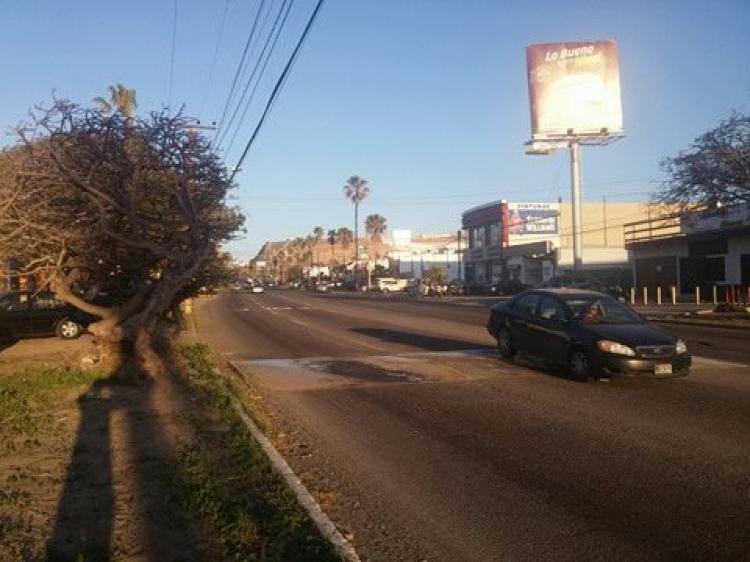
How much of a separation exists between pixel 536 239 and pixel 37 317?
213 ft

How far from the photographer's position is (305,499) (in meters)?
6.21

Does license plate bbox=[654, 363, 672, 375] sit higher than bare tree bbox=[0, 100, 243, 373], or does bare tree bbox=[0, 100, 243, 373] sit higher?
bare tree bbox=[0, 100, 243, 373]

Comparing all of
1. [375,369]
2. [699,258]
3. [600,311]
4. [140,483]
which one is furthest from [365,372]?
[699,258]

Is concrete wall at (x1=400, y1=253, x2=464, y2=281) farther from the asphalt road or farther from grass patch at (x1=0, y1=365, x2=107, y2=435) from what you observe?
grass patch at (x1=0, y1=365, x2=107, y2=435)

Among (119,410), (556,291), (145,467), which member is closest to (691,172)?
(556,291)

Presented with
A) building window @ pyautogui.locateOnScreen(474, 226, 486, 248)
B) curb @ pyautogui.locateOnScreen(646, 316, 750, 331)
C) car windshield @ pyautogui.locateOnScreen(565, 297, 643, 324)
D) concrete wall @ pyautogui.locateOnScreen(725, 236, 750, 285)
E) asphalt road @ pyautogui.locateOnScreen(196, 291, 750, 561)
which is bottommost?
curb @ pyautogui.locateOnScreen(646, 316, 750, 331)

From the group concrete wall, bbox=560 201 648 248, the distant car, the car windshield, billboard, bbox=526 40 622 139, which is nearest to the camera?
the car windshield

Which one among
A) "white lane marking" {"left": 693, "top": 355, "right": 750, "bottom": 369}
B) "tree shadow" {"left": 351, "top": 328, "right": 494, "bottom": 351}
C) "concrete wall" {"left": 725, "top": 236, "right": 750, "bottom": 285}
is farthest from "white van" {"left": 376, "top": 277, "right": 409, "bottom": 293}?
"white lane marking" {"left": 693, "top": 355, "right": 750, "bottom": 369}

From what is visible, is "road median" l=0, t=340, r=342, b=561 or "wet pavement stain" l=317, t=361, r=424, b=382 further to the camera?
"wet pavement stain" l=317, t=361, r=424, b=382

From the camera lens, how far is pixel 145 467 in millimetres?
7410

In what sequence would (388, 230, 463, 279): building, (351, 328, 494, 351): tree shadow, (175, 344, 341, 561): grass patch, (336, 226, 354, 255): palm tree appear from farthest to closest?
(336, 226, 354, 255): palm tree < (388, 230, 463, 279): building < (351, 328, 494, 351): tree shadow < (175, 344, 341, 561): grass patch

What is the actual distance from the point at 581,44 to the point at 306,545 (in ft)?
175

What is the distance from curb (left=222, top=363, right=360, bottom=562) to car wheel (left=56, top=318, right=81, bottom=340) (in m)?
15.9

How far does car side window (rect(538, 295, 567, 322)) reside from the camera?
13.6 meters
